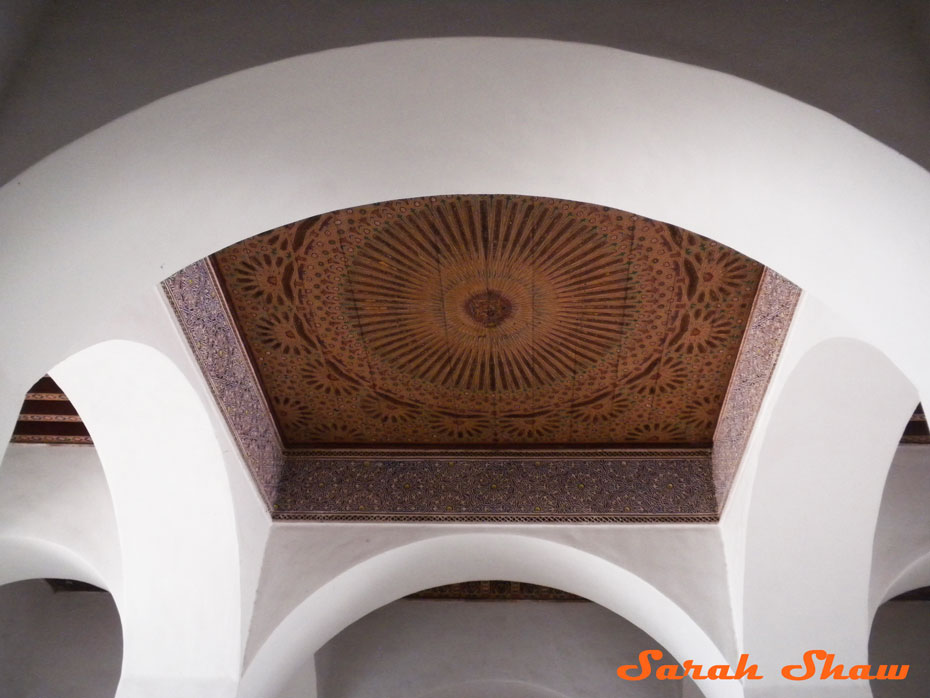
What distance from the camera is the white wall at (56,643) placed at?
4.20 m

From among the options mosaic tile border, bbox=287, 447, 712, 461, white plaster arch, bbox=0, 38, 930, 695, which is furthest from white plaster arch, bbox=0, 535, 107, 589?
white plaster arch, bbox=0, 38, 930, 695

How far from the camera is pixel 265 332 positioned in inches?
113

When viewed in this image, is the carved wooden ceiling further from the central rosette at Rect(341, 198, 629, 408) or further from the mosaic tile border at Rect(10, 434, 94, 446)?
the mosaic tile border at Rect(10, 434, 94, 446)

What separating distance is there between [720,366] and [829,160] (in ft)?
5.59

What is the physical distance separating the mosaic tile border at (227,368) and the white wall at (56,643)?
194cm

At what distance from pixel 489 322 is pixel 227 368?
3.04ft

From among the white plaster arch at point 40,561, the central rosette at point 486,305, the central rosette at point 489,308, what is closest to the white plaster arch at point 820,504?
the central rosette at point 486,305

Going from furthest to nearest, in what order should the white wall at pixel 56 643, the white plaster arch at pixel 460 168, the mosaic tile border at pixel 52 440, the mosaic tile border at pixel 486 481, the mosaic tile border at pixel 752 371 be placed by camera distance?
the white wall at pixel 56 643 < the mosaic tile border at pixel 52 440 < the mosaic tile border at pixel 486 481 < the mosaic tile border at pixel 752 371 < the white plaster arch at pixel 460 168

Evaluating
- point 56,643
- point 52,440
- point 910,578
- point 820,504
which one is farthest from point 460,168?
point 56,643

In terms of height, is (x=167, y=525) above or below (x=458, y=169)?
below

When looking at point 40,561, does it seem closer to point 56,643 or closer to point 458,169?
point 56,643

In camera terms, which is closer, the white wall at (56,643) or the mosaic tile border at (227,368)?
the mosaic tile border at (227,368)

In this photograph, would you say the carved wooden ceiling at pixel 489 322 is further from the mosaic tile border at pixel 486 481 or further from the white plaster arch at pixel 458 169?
the white plaster arch at pixel 458 169

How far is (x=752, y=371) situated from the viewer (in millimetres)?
2654
